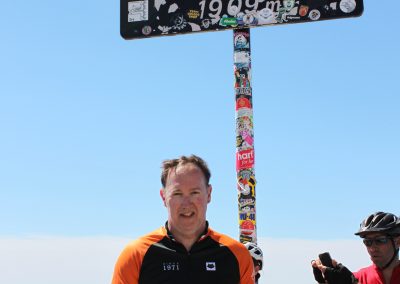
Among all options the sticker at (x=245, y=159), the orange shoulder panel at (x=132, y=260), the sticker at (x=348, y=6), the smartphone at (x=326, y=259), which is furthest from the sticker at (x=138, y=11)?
the orange shoulder panel at (x=132, y=260)

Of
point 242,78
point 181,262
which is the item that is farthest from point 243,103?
point 181,262

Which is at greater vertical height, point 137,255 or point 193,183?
point 193,183

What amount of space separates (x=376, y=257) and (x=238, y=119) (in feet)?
28.1

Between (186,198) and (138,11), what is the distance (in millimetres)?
12259

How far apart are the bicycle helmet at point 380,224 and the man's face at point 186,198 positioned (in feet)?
6.54

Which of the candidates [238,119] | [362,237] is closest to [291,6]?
[238,119]

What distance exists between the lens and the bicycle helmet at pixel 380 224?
15.4 ft

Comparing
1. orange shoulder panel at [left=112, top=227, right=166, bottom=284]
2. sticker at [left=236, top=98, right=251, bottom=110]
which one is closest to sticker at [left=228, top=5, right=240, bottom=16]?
sticker at [left=236, top=98, right=251, bottom=110]

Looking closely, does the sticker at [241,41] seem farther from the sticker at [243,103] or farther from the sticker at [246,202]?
the sticker at [246,202]

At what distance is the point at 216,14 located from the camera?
1412cm

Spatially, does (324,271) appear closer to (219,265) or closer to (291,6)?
A: (219,265)

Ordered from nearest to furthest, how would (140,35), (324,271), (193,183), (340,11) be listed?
(193,183) → (324,271) → (340,11) → (140,35)

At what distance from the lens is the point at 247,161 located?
12.8m

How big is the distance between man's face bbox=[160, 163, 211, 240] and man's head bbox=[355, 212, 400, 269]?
2005mm
